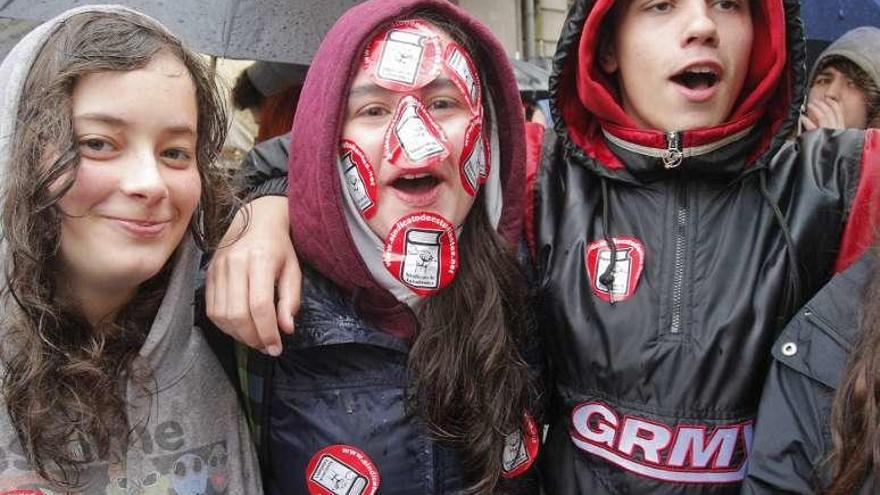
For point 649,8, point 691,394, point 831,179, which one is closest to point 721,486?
point 691,394

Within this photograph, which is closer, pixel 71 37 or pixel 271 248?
pixel 71 37

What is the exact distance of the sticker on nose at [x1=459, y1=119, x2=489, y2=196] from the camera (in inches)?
81.4

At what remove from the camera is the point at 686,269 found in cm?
208

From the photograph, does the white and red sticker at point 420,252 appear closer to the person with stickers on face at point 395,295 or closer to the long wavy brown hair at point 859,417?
the person with stickers on face at point 395,295

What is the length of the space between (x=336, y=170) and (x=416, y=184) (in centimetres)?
19

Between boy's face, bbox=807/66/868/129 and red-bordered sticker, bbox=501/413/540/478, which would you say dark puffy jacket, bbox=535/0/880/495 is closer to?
red-bordered sticker, bbox=501/413/540/478

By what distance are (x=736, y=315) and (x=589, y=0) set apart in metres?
0.97

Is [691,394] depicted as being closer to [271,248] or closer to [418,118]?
[418,118]

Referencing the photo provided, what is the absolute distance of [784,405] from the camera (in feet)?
6.04

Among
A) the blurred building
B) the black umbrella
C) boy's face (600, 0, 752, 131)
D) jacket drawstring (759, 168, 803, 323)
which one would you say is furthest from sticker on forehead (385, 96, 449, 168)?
the blurred building

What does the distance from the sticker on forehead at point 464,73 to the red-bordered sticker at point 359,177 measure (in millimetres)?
295

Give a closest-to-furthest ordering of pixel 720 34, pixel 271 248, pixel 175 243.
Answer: pixel 175 243 < pixel 271 248 < pixel 720 34

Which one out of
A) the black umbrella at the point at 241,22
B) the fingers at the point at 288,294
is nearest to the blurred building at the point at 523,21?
the black umbrella at the point at 241,22

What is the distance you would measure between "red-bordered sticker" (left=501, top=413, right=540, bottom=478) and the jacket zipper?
1.38 feet
